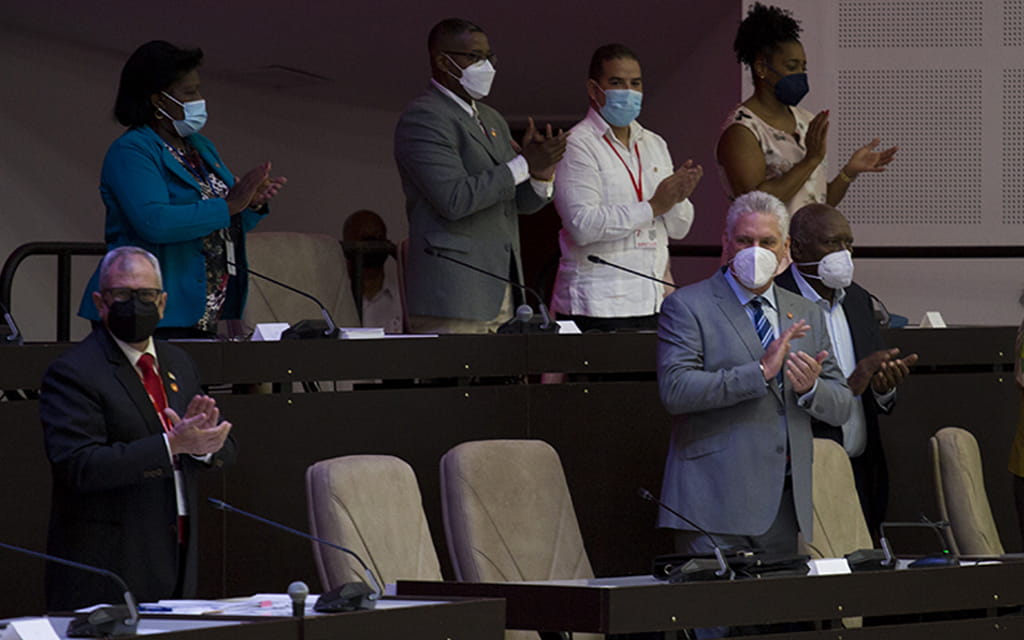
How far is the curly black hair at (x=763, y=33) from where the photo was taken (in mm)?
5320

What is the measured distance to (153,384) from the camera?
3.47 meters

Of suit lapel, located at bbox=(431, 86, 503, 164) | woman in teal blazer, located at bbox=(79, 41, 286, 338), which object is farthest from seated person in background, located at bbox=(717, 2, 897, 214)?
woman in teal blazer, located at bbox=(79, 41, 286, 338)

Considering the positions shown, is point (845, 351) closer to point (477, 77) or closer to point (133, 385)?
point (477, 77)

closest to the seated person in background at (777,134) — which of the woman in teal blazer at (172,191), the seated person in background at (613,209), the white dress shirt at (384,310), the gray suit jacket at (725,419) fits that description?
the seated person in background at (613,209)

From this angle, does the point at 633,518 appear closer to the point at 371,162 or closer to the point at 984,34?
the point at 984,34

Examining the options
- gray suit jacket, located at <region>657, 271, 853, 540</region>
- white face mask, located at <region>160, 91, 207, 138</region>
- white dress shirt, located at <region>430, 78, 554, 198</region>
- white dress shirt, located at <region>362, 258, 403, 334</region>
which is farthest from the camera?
white dress shirt, located at <region>362, 258, 403, 334</region>

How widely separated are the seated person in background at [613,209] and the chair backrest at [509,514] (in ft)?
2.68

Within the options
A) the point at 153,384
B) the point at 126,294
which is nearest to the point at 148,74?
the point at 126,294

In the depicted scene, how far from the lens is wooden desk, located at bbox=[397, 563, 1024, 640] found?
122 inches

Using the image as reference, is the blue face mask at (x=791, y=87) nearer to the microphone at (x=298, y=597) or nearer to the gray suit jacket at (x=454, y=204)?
the gray suit jacket at (x=454, y=204)

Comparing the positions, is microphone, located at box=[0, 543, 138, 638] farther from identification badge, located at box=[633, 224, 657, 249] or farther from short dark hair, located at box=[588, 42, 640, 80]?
short dark hair, located at box=[588, 42, 640, 80]

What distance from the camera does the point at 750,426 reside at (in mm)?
3951

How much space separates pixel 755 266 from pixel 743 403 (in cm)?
32

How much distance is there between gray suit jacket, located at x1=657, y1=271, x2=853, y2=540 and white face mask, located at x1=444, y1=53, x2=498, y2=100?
106 centimetres
